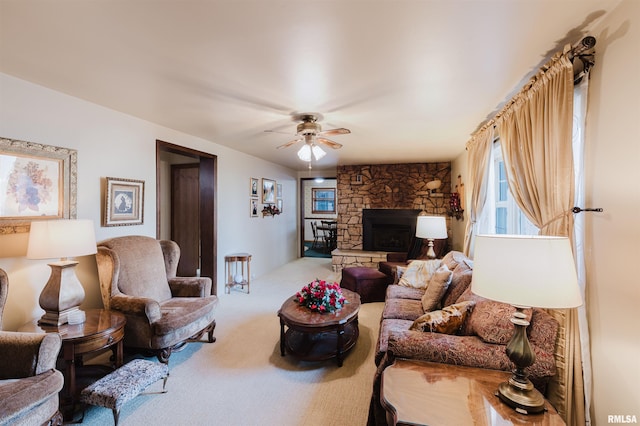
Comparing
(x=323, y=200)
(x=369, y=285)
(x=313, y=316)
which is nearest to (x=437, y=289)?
(x=313, y=316)

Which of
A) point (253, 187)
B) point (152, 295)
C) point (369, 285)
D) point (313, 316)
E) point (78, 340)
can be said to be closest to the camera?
point (78, 340)

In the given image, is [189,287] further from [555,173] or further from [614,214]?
[614,214]

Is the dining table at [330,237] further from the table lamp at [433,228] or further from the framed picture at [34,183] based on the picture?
the framed picture at [34,183]

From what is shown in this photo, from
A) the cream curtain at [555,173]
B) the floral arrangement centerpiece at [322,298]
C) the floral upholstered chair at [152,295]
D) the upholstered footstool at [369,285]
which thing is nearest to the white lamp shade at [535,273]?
the cream curtain at [555,173]

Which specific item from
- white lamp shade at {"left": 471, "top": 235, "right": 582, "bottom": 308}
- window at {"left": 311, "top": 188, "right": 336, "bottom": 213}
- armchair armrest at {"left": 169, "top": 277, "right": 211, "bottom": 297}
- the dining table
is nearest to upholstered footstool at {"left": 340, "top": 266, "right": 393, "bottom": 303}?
armchair armrest at {"left": 169, "top": 277, "right": 211, "bottom": 297}

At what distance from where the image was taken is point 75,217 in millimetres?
2658

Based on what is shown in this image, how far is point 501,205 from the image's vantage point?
3.46m

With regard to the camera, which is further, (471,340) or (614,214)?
(471,340)

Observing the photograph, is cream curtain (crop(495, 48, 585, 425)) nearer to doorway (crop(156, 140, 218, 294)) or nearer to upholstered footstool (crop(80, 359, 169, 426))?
upholstered footstool (crop(80, 359, 169, 426))

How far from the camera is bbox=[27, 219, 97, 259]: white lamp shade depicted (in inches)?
81.7

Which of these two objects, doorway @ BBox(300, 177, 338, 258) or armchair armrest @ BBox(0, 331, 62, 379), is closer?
armchair armrest @ BBox(0, 331, 62, 379)

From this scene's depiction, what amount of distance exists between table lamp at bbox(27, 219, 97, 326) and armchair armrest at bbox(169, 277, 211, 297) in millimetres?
1058

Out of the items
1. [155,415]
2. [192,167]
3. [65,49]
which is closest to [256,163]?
[192,167]

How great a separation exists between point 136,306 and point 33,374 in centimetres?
85
